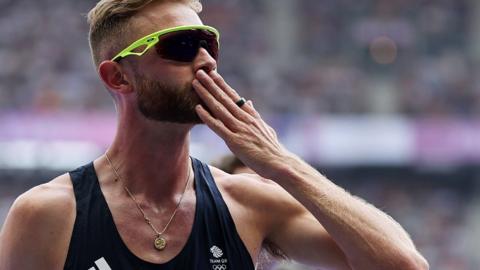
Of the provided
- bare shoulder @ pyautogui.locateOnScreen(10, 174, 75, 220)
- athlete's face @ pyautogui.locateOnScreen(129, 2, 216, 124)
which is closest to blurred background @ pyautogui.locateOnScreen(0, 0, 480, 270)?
athlete's face @ pyautogui.locateOnScreen(129, 2, 216, 124)

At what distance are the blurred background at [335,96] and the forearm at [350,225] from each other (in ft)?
45.5

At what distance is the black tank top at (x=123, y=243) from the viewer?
351 centimetres

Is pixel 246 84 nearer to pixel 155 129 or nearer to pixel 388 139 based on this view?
pixel 388 139

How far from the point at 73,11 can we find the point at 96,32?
17128mm

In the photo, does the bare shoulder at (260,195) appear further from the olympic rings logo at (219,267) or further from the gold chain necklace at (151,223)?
the olympic rings logo at (219,267)

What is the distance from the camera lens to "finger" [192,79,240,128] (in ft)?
11.5

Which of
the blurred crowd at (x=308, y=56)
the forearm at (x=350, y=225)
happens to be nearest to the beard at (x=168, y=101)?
the forearm at (x=350, y=225)

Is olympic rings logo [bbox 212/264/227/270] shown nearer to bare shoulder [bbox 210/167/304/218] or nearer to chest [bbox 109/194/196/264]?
chest [bbox 109/194/196/264]

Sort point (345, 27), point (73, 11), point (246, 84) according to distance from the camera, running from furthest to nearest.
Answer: point (345, 27) → point (73, 11) → point (246, 84)

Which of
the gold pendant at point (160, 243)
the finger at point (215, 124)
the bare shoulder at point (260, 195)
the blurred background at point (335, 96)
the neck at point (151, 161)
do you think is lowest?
the gold pendant at point (160, 243)

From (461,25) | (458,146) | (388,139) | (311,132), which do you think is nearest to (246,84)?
(311,132)

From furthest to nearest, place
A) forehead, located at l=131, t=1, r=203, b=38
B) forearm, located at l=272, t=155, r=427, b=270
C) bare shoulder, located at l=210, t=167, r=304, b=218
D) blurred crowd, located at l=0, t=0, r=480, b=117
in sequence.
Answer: blurred crowd, located at l=0, t=0, r=480, b=117
bare shoulder, located at l=210, t=167, r=304, b=218
forehead, located at l=131, t=1, r=203, b=38
forearm, located at l=272, t=155, r=427, b=270

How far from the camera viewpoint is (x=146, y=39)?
3652 millimetres

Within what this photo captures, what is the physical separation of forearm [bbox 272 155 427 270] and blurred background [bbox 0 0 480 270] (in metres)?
13.9
